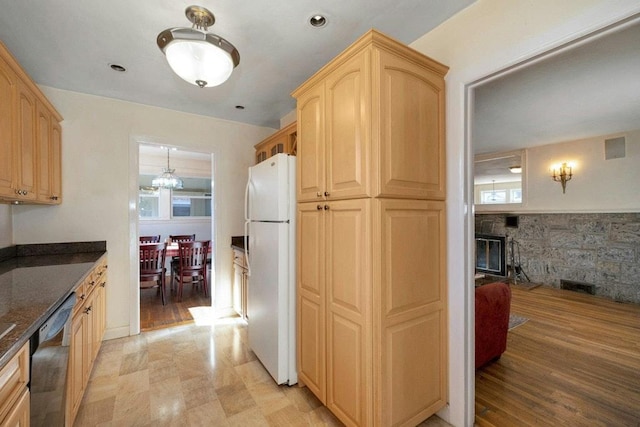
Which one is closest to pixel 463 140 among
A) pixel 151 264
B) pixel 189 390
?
pixel 189 390

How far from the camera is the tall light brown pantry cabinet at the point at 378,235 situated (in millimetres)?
1394

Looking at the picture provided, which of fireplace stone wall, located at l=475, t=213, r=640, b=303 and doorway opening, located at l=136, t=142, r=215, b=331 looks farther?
doorway opening, located at l=136, t=142, r=215, b=331

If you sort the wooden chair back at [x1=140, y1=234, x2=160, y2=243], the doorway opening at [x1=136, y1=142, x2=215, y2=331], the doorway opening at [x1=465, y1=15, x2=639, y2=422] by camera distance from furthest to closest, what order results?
the wooden chair back at [x1=140, y1=234, x2=160, y2=243] → the doorway opening at [x1=136, y1=142, x2=215, y2=331] → the doorway opening at [x1=465, y1=15, x2=639, y2=422]

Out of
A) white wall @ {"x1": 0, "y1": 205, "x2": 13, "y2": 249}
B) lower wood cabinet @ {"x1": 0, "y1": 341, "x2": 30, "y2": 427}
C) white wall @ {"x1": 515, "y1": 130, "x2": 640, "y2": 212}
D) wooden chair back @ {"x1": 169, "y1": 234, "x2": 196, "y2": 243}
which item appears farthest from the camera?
wooden chair back @ {"x1": 169, "y1": 234, "x2": 196, "y2": 243}

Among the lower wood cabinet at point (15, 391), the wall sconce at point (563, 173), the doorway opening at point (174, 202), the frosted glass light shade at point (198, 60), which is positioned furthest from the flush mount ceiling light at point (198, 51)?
the wall sconce at point (563, 173)

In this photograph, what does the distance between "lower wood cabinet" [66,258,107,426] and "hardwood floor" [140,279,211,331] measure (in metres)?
0.95

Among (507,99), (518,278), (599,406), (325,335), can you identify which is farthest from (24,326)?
(518,278)

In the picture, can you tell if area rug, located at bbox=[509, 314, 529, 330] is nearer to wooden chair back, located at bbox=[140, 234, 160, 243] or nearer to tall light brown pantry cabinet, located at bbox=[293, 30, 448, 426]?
tall light brown pantry cabinet, located at bbox=[293, 30, 448, 426]

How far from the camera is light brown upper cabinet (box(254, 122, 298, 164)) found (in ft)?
9.14

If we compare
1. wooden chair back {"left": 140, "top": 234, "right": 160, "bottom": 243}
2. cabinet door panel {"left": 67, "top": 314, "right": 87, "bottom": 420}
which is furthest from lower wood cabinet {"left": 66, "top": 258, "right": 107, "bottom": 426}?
wooden chair back {"left": 140, "top": 234, "right": 160, "bottom": 243}

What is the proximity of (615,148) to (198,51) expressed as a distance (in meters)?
5.95

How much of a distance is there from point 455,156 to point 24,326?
7.16 ft

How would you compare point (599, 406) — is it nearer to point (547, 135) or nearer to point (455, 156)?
point (455, 156)

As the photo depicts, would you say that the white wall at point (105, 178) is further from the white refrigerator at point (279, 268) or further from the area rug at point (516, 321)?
the area rug at point (516, 321)
